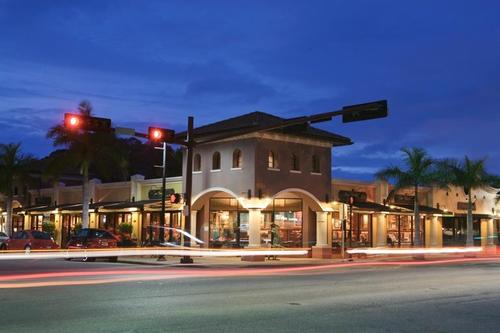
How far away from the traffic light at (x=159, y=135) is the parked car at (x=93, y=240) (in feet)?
23.9

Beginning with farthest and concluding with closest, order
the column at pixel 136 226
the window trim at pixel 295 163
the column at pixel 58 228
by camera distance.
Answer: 1. the column at pixel 58 228
2. the column at pixel 136 226
3. the window trim at pixel 295 163

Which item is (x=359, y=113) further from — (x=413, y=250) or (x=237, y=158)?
(x=413, y=250)

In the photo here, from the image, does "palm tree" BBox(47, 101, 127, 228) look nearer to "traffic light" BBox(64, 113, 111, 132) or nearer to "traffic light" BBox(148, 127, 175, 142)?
"traffic light" BBox(148, 127, 175, 142)

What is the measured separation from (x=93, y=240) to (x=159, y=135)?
772cm

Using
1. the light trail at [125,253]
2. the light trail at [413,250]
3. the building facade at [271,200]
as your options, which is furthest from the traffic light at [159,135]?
the light trail at [413,250]

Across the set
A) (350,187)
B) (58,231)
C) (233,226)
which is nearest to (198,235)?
(233,226)

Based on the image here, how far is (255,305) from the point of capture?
12.7 metres

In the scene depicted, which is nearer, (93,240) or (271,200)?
(93,240)

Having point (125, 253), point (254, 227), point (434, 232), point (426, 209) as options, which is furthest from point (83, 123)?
point (434, 232)

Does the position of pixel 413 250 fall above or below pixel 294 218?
below

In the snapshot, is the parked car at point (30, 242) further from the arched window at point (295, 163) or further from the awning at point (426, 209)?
the awning at point (426, 209)

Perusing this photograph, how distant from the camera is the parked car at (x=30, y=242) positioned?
1300 inches

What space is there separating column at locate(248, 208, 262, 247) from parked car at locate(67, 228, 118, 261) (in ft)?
23.9

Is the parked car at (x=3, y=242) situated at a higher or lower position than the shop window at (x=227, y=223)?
lower
